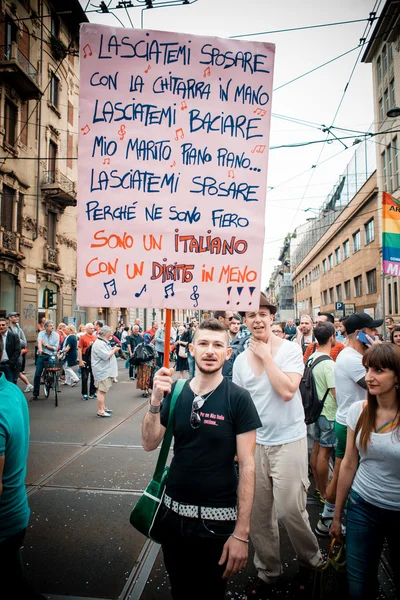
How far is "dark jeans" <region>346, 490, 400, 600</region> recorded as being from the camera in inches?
79.6

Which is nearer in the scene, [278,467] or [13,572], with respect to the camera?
[13,572]

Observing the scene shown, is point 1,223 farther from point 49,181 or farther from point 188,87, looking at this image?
point 188,87

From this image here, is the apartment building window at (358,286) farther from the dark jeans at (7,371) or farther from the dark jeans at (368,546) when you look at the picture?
the dark jeans at (368,546)

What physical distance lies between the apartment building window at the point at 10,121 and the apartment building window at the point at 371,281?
2339cm

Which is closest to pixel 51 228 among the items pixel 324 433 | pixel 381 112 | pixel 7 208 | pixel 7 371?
pixel 7 208

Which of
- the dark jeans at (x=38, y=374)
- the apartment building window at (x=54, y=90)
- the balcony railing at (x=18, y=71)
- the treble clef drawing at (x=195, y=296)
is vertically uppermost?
the apartment building window at (x=54, y=90)

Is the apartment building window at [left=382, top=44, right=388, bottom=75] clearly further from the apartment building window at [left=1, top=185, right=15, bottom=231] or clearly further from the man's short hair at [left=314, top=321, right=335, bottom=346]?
the man's short hair at [left=314, top=321, right=335, bottom=346]

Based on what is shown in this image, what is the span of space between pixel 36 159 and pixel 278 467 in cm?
2254

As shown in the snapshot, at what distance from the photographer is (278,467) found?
2.61 m

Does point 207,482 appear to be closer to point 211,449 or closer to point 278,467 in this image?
point 211,449

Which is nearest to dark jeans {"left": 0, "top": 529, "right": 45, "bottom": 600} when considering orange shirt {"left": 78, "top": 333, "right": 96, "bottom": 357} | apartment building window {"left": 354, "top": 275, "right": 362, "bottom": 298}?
orange shirt {"left": 78, "top": 333, "right": 96, "bottom": 357}

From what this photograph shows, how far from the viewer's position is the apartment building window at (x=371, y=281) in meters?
26.3

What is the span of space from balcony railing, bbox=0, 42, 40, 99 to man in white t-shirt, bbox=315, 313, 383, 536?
72.0 feet

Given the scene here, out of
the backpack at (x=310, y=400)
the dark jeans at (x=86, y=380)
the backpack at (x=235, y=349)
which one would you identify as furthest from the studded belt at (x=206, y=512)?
the dark jeans at (x=86, y=380)
